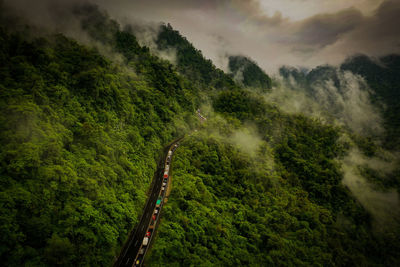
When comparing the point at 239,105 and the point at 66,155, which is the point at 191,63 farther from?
the point at 66,155

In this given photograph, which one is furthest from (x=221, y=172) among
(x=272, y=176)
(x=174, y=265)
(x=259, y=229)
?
(x=174, y=265)

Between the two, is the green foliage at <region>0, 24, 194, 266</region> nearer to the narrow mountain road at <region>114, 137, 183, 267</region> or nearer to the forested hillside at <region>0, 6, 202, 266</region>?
the forested hillside at <region>0, 6, 202, 266</region>

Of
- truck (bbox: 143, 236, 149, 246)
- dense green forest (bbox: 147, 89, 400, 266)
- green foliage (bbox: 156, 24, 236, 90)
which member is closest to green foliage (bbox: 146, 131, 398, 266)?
dense green forest (bbox: 147, 89, 400, 266)

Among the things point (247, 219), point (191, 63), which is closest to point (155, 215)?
point (247, 219)

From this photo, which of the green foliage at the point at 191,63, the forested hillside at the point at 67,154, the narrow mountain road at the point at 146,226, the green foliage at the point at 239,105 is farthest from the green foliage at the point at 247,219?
the green foliage at the point at 191,63

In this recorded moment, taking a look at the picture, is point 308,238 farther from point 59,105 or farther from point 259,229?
point 59,105

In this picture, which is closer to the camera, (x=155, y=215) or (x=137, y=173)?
(x=155, y=215)
